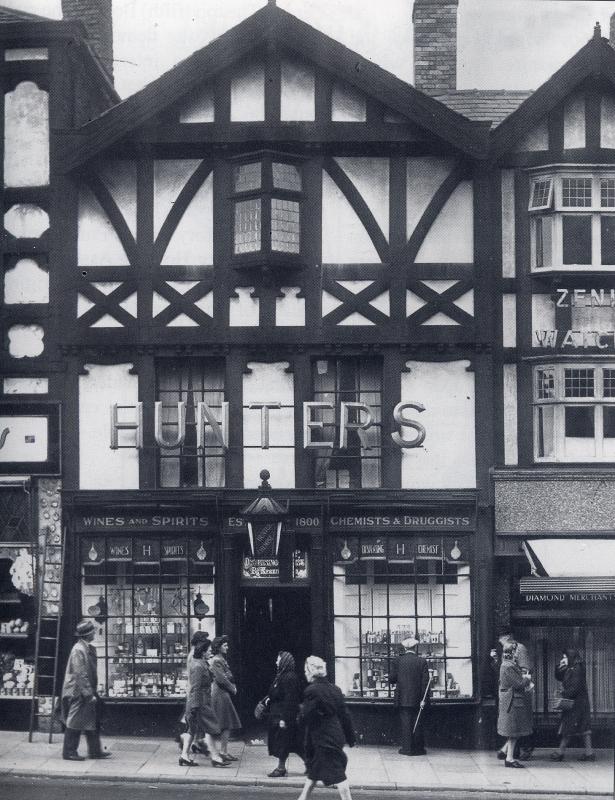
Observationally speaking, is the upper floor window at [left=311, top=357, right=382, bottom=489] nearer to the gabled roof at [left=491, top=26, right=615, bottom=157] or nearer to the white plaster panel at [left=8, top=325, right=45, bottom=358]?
the gabled roof at [left=491, top=26, right=615, bottom=157]

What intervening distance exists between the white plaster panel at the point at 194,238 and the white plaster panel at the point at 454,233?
332 centimetres

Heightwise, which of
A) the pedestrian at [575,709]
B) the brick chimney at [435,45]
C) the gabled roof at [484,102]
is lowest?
the pedestrian at [575,709]

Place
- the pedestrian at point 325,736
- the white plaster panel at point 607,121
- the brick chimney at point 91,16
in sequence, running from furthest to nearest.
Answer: the brick chimney at point 91,16 → the white plaster panel at point 607,121 → the pedestrian at point 325,736

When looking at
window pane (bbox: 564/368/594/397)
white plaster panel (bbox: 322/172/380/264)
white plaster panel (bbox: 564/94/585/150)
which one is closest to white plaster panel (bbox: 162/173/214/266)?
white plaster panel (bbox: 322/172/380/264)

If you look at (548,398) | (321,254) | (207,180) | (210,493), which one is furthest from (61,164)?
(548,398)

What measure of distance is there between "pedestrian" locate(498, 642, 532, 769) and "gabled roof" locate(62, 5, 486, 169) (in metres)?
7.86

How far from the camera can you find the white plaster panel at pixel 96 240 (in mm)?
21812

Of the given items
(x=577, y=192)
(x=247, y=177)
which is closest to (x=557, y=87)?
(x=577, y=192)

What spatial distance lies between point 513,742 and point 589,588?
272 centimetres

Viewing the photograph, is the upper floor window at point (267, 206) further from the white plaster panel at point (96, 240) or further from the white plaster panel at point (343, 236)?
the white plaster panel at point (96, 240)

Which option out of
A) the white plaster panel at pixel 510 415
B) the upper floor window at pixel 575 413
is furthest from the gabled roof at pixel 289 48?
the upper floor window at pixel 575 413

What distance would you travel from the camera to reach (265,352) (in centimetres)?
2159

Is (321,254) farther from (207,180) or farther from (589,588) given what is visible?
(589,588)

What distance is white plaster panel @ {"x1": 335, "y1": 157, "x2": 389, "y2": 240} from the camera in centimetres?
2177
